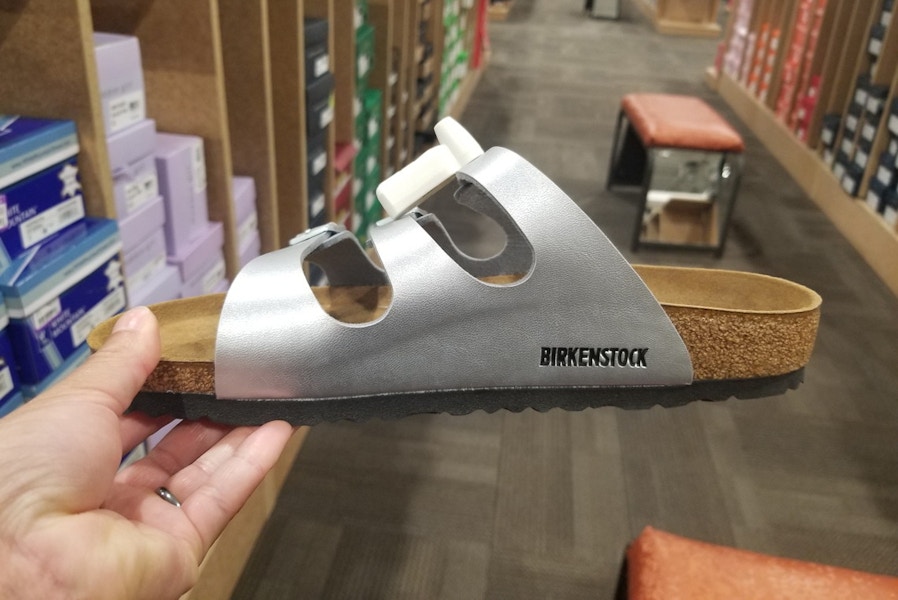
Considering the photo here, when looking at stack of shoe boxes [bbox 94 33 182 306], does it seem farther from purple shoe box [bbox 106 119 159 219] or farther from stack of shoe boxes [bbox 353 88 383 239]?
stack of shoe boxes [bbox 353 88 383 239]

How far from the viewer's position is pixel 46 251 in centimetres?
76

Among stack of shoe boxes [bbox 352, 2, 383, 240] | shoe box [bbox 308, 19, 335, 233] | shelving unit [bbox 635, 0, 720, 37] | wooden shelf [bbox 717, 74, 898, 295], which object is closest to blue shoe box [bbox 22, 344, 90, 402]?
shoe box [bbox 308, 19, 335, 233]

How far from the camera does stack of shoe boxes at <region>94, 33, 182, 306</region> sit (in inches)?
34.7

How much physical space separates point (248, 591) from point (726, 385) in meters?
0.84

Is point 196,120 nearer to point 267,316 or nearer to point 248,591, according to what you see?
point 267,316

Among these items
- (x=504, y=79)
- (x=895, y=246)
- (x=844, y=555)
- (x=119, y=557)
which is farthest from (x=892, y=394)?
(x=504, y=79)

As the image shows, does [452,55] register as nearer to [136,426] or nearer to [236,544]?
[236,544]

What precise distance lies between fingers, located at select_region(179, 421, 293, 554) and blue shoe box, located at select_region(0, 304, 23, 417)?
24cm

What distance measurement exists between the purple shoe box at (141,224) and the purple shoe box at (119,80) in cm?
11

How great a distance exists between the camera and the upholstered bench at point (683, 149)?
2275 millimetres

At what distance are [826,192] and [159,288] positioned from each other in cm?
271

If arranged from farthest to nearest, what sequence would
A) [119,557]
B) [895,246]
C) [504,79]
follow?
[504,79], [895,246], [119,557]

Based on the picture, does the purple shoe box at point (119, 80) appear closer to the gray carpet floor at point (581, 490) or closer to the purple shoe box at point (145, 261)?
the purple shoe box at point (145, 261)

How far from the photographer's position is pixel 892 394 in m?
1.70
